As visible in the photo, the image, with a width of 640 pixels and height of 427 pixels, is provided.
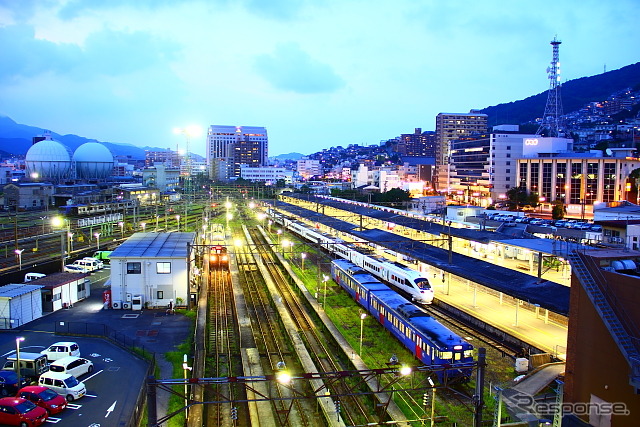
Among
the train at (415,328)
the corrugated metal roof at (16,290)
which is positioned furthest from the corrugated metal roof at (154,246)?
the train at (415,328)

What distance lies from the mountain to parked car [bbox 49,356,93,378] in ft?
513

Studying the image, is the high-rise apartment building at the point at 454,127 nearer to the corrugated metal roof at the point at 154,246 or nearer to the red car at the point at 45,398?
the corrugated metal roof at the point at 154,246

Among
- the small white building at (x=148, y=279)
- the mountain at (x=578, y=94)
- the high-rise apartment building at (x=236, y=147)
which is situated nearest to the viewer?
the small white building at (x=148, y=279)

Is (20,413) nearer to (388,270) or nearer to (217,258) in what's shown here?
(388,270)

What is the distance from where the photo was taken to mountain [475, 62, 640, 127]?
513 ft

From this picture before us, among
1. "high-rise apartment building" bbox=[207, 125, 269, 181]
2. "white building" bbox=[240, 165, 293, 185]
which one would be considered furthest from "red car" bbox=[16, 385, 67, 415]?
"high-rise apartment building" bbox=[207, 125, 269, 181]

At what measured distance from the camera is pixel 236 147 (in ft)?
479

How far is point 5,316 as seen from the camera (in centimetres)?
1541

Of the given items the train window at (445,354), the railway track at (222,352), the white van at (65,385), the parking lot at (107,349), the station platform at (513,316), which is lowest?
the railway track at (222,352)

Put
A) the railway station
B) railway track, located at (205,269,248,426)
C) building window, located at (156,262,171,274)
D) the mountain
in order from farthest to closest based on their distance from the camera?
the mountain < building window, located at (156,262,171,274) < the railway station < railway track, located at (205,269,248,426)

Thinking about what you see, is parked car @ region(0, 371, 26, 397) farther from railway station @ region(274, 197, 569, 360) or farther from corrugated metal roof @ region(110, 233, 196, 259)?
railway station @ region(274, 197, 569, 360)

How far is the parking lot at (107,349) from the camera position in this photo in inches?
395

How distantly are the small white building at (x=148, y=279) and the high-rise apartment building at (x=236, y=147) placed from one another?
116144 millimetres

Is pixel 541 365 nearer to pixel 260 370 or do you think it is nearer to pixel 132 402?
pixel 260 370
